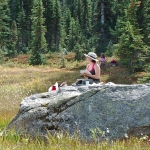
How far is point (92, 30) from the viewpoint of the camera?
50.8 meters

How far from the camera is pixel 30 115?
651cm

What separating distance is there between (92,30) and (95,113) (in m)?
45.6

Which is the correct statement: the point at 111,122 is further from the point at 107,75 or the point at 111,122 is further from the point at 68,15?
the point at 68,15

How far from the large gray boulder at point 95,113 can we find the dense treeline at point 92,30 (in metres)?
19.6

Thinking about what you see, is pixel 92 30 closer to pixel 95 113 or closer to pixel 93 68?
pixel 93 68

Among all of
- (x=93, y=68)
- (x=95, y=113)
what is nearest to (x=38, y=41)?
(x=93, y=68)

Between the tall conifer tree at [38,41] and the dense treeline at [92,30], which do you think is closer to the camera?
the dense treeline at [92,30]

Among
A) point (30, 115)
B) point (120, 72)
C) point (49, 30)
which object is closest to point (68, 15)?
point (49, 30)

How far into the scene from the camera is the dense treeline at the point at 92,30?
90.1 feet

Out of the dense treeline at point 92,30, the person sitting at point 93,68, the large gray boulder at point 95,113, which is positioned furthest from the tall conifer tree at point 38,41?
the large gray boulder at point 95,113

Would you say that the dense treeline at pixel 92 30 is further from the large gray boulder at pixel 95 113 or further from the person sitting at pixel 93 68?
the large gray boulder at pixel 95 113

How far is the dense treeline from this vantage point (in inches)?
1081

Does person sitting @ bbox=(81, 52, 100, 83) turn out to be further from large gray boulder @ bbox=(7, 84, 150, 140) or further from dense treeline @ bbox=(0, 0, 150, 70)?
dense treeline @ bbox=(0, 0, 150, 70)

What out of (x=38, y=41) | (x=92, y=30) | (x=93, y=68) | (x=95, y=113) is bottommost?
(x=38, y=41)
